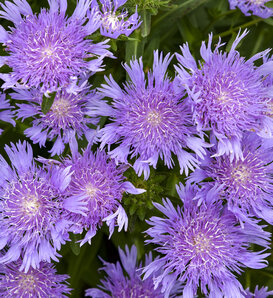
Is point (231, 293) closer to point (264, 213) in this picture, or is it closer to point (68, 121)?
point (264, 213)

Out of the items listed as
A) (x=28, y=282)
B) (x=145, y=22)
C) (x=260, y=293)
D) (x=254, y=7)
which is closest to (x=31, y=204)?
(x=28, y=282)

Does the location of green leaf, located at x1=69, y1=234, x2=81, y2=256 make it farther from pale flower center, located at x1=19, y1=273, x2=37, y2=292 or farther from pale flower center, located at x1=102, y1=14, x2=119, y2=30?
pale flower center, located at x1=102, y1=14, x2=119, y2=30

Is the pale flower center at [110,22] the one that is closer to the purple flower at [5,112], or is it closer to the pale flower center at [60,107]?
the pale flower center at [60,107]

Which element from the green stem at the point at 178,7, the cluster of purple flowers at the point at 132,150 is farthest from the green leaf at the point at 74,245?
the green stem at the point at 178,7

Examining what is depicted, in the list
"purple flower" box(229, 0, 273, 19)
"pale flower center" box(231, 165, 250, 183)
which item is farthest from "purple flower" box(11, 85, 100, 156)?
"purple flower" box(229, 0, 273, 19)

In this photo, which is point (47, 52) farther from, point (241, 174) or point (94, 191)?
point (241, 174)

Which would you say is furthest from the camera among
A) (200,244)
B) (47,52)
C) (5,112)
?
(5,112)
